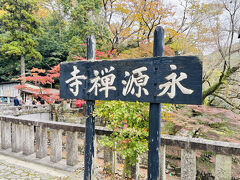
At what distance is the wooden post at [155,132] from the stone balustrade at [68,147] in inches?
15.1

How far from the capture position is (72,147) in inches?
112

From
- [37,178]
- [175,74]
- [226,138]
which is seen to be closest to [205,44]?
→ [226,138]

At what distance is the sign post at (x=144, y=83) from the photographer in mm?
1659

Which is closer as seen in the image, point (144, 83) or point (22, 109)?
point (144, 83)

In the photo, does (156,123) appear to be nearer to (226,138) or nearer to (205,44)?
(226,138)

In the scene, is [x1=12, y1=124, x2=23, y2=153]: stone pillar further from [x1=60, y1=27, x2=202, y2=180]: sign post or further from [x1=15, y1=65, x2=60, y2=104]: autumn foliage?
[x1=15, y1=65, x2=60, y2=104]: autumn foliage

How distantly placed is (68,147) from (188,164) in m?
1.96

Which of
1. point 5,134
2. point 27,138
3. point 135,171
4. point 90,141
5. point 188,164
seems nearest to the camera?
point 188,164

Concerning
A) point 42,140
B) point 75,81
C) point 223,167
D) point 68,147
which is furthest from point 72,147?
point 223,167

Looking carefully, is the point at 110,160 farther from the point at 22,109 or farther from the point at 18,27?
the point at 18,27

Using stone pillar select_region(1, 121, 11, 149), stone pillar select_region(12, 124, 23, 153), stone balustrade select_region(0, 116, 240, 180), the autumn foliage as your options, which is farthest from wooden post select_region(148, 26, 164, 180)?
the autumn foliage

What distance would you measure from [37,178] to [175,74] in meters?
2.75

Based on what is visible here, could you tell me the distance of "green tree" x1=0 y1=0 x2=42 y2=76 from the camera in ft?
53.1

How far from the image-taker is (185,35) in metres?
10.0
